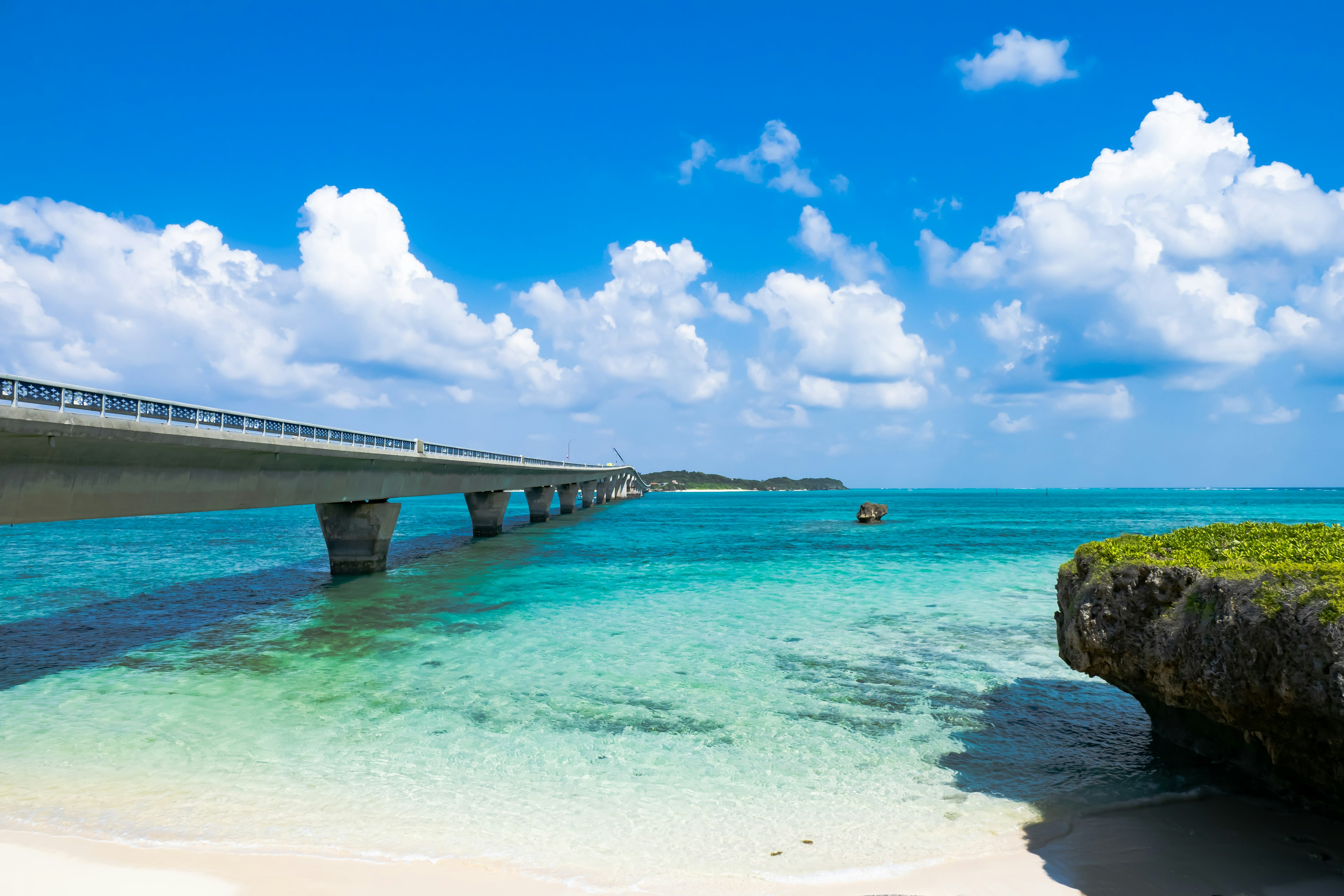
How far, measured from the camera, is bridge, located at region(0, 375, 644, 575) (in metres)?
15.3

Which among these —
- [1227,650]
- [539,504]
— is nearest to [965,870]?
[1227,650]

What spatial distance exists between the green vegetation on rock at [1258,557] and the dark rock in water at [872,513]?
70.6 meters

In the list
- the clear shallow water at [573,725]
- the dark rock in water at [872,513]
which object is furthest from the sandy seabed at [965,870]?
the dark rock in water at [872,513]

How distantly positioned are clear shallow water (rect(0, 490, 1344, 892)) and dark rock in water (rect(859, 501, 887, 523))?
51887mm

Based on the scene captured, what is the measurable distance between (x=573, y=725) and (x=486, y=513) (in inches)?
1846

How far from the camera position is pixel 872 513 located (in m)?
78.6

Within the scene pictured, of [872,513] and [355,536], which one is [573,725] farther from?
[872,513]

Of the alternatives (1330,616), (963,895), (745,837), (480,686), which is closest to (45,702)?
(480,686)

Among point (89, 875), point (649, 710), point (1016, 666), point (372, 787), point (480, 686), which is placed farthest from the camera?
point (1016, 666)

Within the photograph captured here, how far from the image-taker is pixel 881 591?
25.1 metres

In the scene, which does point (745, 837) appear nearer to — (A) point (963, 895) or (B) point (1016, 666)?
(A) point (963, 895)

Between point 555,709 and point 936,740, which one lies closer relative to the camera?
point 936,740

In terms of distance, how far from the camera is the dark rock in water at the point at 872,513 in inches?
3066

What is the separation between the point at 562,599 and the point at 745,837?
17.6 m
